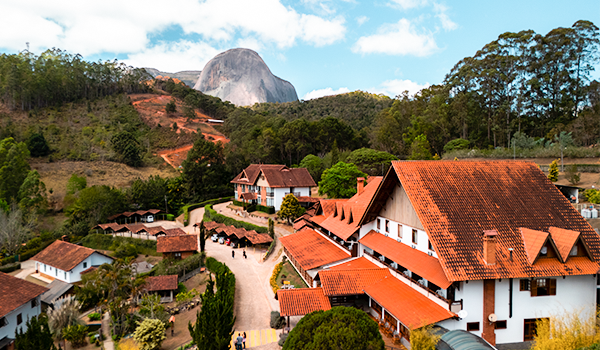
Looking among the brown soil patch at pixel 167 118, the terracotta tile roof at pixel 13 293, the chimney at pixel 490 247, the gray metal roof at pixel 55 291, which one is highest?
the brown soil patch at pixel 167 118

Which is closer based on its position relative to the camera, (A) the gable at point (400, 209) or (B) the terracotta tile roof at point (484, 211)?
(B) the terracotta tile roof at point (484, 211)

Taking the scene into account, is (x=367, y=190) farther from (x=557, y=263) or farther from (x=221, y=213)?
(x=221, y=213)

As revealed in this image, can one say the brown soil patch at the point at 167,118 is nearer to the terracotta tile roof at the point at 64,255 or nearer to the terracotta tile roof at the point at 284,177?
the terracotta tile roof at the point at 284,177

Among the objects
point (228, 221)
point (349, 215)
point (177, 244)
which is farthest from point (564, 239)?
point (228, 221)

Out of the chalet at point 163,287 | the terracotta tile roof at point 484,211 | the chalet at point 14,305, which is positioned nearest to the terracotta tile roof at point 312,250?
the terracotta tile roof at point 484,211

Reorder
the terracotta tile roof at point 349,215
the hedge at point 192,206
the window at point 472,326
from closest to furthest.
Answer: the window at point 472,326 → the terracotta tile roof at point 349,215 → the hedge at point 192,206

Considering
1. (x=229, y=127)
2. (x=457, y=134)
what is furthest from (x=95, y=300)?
(x=229, y=127)
